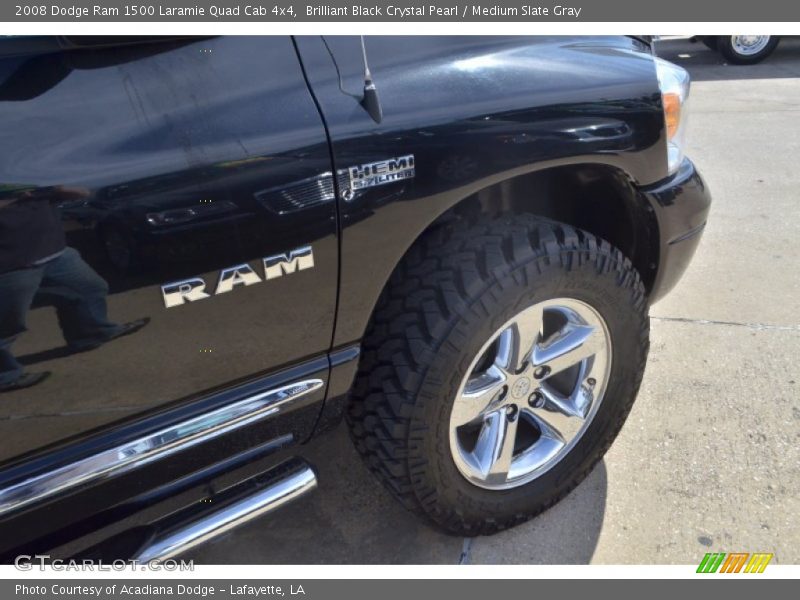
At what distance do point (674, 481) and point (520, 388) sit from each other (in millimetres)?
787

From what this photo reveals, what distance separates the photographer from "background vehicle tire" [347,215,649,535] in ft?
5.30

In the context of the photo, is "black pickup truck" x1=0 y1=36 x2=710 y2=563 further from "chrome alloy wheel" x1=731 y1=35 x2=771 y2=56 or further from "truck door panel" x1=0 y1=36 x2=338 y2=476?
"chrome alloy wheel" x1=731 y1=35 x2=771 y2=56

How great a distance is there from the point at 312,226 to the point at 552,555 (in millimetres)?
1363

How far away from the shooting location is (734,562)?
1974 mm

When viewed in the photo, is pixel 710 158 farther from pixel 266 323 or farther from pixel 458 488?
pixel 266 323

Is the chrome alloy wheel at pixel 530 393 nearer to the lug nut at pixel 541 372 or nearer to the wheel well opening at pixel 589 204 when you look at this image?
the lug nut at pixel 541 372

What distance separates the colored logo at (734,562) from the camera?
6.43 feet

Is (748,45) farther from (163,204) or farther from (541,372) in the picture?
(163,204)

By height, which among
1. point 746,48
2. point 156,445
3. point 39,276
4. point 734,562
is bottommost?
point 734,562

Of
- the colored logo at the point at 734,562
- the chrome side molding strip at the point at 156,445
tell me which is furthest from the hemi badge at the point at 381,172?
the colored logo at the point at 734,562

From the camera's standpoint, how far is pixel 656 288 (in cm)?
217

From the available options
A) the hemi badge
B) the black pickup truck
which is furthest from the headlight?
A: the hemi badge

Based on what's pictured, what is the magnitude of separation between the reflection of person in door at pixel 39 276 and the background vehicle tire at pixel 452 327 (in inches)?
28.2

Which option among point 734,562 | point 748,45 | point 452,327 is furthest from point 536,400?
point 748,45
